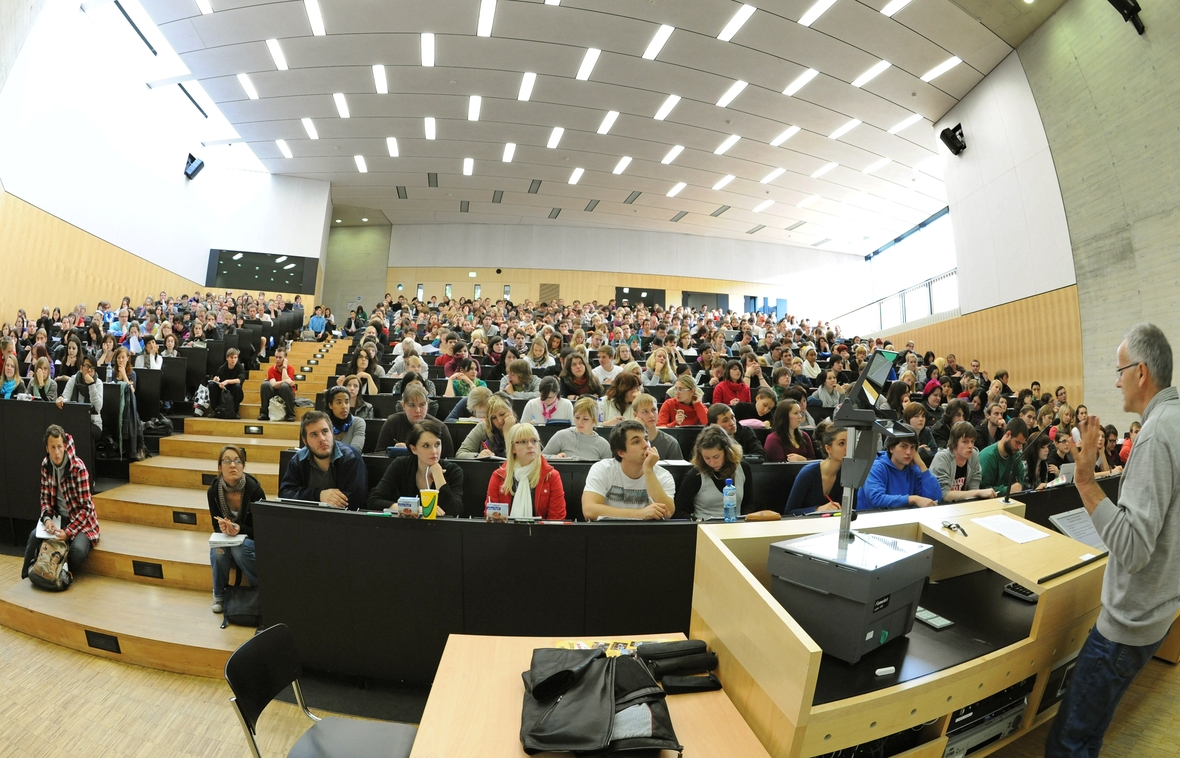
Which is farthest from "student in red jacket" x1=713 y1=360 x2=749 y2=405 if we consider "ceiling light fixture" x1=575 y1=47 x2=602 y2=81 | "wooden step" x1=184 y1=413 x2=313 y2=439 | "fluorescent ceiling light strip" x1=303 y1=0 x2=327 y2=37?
"fluorescent ceiling light strip" x1=303 y1=0 x2=327 y2=37

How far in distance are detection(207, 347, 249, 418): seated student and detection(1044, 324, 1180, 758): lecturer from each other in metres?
7.99

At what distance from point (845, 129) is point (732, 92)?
120 inches

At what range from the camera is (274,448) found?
19.1 ft

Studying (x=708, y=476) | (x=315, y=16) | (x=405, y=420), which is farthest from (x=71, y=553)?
(x=315, y=16)

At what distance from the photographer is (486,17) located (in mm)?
9188

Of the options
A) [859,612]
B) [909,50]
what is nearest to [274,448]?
[859,612]

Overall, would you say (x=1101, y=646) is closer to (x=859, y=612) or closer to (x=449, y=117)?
(x=859, y=612)

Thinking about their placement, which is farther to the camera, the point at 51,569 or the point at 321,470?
the point at 51,569

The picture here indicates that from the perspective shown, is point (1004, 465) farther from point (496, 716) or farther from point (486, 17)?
point (486, 17)

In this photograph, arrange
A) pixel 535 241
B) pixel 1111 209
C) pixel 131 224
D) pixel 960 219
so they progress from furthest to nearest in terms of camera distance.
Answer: pixel 535 241 < pixel 131 224 < pixel 960 219 < pixel 1111 209

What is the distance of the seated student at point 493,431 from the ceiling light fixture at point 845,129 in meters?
11.3

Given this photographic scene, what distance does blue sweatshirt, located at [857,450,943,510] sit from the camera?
346 cm

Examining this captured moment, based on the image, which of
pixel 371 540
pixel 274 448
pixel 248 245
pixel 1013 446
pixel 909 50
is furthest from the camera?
pixel 248 245

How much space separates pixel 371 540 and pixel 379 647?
562mm
